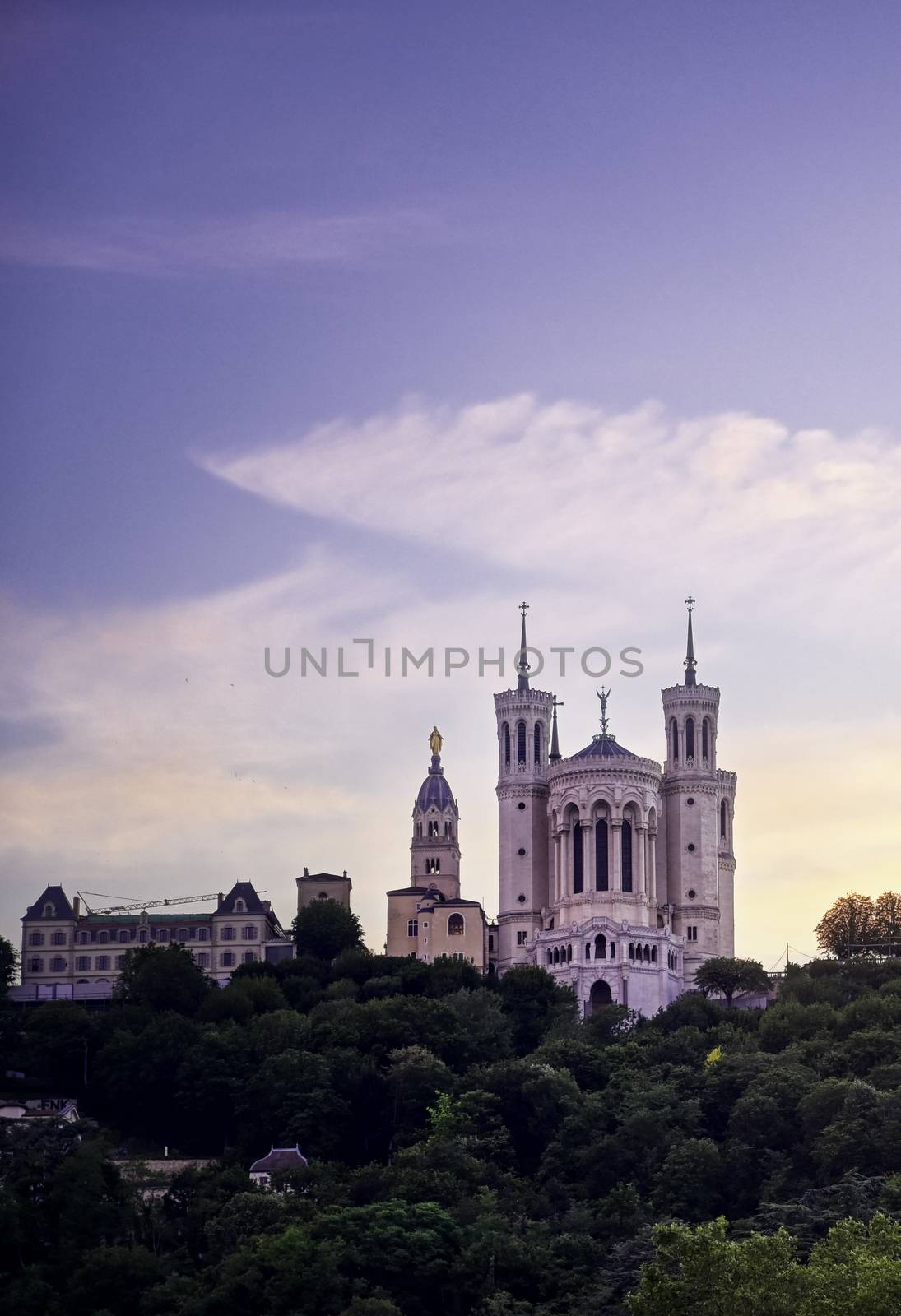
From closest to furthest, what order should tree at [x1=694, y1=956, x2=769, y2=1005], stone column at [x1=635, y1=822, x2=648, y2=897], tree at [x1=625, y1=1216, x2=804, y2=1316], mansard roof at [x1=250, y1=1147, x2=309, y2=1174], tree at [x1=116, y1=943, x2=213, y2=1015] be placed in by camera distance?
tree at [x1=625, y1=1216, x2=804, y2=1316] → mansard roof at [x1=250, y1=1147, x2=309, y2=1174] → tree at [x1=116, y1=943, x2=213, y2=1015] → tree at [x1=694, y1=956, x2=769, y2=1005] → stone column at [x1=635, y1=822, x2=648, y2=897]

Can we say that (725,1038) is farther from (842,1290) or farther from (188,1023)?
(842,1290)

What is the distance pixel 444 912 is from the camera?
134 metres

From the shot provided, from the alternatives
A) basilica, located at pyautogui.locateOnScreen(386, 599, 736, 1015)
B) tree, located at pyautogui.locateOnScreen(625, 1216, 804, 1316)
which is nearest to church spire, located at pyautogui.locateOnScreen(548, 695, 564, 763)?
basilica, located at pyautogui.locateOnScreen(386, 599, 736, 1015)

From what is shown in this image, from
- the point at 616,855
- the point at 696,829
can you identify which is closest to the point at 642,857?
the point at 616,855

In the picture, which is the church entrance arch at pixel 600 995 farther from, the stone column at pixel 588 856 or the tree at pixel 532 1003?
the stone column at pixel 588 856

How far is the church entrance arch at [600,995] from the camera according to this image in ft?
415

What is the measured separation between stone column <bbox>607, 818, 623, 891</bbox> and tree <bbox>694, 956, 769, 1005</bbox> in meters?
6.71

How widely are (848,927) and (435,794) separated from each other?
1059 inches

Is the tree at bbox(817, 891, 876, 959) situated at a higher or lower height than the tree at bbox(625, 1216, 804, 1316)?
higher

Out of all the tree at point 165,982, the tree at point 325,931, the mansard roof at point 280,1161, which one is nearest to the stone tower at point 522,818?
the tree at point 325,931

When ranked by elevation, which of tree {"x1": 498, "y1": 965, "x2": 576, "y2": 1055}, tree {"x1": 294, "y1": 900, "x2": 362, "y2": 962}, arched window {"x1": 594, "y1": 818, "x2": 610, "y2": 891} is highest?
arched window {"x1": 594, "y1": 818, "x2": 610, "y2": 891}

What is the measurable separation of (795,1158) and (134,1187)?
84.2 feet

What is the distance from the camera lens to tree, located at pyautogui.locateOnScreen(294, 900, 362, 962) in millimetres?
130125

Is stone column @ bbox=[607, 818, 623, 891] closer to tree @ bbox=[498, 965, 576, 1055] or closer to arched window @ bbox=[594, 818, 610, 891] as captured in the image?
arched window @ bbox=[594, 818, 610, 891]
